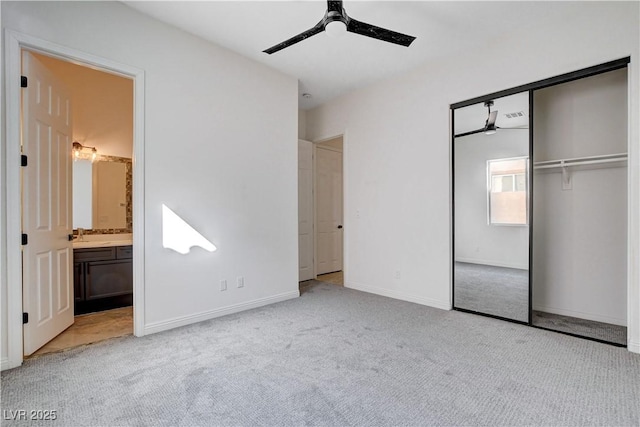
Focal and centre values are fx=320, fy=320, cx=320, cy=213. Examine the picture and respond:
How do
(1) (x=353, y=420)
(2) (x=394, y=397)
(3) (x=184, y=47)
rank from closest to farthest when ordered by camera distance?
1. (1) (x=353, y=420)
2. (2) (x=394, y=397)
3. (3) (x=184, y=47)

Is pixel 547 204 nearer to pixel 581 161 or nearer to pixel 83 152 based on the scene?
pixel 581 161

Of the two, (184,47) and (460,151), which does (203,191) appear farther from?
(460,151)

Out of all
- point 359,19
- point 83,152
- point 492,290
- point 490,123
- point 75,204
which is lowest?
point 492,290

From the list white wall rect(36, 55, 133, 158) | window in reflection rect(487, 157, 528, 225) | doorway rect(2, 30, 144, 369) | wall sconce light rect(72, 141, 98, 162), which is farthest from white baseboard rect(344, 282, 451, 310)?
wall sconce light rect(72, 141, 98, 162)

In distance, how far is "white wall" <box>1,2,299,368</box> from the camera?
2785 mm

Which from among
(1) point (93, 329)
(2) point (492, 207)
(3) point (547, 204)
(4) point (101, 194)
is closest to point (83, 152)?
(4) point (101, 194)

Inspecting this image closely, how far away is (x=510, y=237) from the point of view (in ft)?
11.6

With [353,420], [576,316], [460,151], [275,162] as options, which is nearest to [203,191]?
[275,162]

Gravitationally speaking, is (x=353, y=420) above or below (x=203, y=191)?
below

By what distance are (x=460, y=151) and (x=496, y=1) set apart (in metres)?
1.50

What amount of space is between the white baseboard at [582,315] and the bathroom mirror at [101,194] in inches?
213

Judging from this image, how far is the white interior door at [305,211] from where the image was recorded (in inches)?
210

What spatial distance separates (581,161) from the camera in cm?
324

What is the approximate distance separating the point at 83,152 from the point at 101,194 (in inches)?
23.4
